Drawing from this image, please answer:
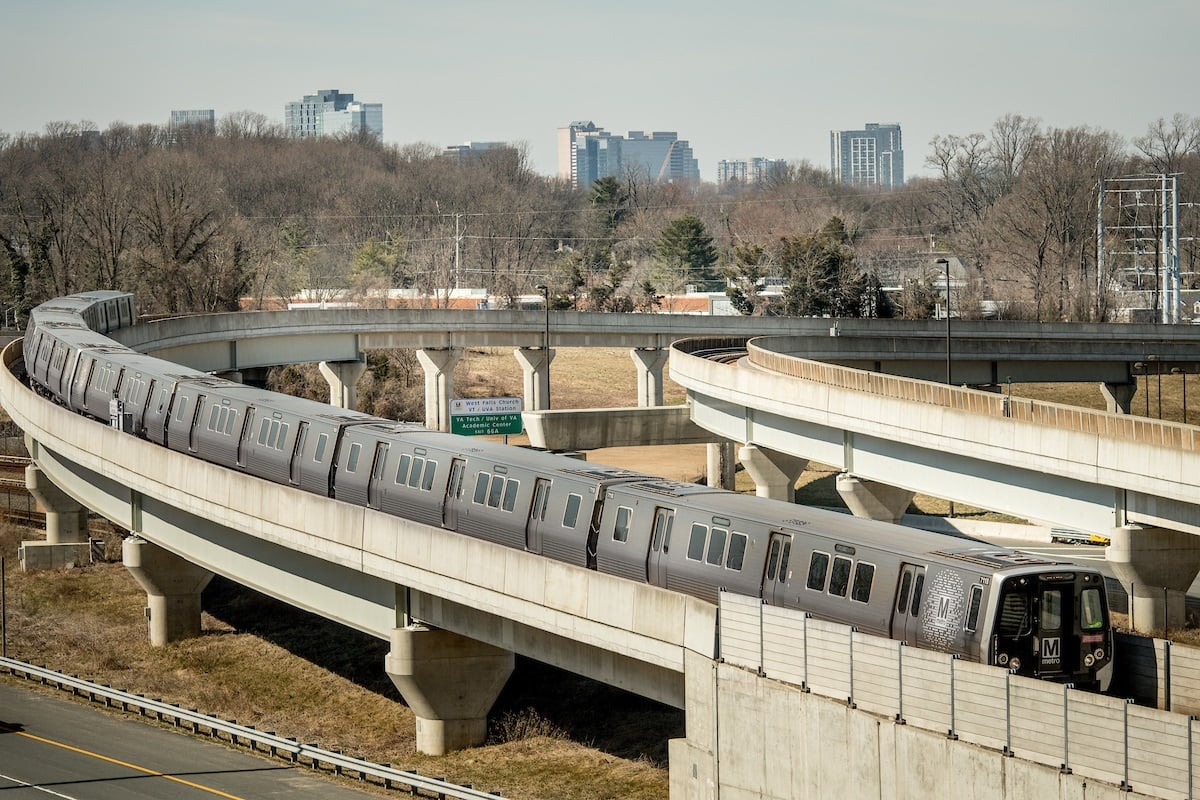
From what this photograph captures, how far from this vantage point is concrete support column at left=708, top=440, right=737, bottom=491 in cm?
7038

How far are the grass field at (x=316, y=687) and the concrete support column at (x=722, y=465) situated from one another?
90.6ft

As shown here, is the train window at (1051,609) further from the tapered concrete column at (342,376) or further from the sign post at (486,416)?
the tapered concrete column at (342,376)

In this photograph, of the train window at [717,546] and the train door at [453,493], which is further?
the train door at [453,493]

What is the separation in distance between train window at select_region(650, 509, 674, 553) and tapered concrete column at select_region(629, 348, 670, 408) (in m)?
60.0

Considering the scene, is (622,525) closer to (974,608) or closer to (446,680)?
(446,680)

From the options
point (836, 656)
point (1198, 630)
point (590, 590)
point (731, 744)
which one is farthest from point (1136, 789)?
point (1198, 630)

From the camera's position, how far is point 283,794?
89.2 ft

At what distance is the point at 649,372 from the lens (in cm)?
8662

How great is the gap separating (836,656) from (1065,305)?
90.1 m

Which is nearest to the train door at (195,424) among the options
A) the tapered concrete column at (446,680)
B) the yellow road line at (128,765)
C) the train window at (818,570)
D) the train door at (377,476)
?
the train door at (377,476)

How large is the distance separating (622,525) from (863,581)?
501 centimetres

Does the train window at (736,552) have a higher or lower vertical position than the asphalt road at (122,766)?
higher

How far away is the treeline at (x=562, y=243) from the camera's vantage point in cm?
10862

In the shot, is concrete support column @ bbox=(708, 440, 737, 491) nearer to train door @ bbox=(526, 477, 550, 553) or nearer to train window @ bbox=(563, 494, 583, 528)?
train door @ bbox=(526, 477, 550, 553)
